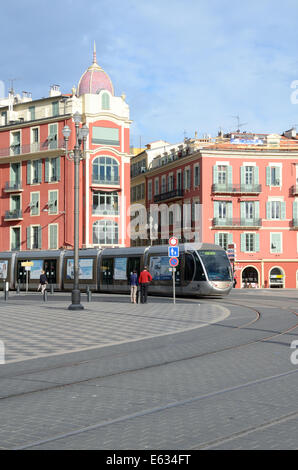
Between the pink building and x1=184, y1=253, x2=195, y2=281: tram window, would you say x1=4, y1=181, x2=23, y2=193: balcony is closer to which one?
the pink building

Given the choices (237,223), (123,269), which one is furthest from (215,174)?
(123,269)

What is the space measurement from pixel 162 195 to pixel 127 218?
12522 millimetres

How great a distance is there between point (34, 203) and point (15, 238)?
13.3 ft

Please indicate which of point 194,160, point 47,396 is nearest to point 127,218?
Answer: point 194,160

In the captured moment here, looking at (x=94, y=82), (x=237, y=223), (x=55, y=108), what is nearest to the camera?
(x=94, y=82)

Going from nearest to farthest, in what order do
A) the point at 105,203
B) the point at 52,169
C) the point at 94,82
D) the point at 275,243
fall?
the point at 105,203 → the point at 94,82 → the point at 52,169 → the point at 275,243

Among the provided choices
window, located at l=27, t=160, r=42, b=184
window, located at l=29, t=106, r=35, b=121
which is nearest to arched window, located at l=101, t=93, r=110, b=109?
window, located at l=27, t=160, r=42, b=184

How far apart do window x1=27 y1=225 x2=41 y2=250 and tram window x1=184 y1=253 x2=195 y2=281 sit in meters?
25.6

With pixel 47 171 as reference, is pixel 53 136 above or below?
above

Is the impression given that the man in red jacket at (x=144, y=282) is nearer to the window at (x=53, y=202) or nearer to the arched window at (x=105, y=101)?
the window at (x=53, y=202)

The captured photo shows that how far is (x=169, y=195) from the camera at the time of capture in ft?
216

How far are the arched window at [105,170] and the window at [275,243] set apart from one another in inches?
614

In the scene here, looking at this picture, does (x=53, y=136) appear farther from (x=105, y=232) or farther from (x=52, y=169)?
(x=105, y=232)

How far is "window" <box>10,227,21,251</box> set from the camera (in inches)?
2297
